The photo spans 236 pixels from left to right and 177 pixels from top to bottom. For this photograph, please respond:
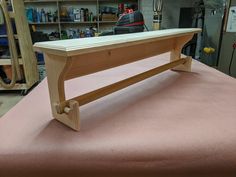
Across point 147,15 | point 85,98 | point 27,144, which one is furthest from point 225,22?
point 27,144

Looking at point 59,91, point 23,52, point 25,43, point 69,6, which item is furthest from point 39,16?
point 59,91

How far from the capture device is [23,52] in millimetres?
2846

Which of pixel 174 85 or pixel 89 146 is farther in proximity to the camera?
pixel 174 85

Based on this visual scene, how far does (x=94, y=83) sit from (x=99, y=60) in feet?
1.10

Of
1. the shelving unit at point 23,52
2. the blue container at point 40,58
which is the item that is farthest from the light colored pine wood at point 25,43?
the blue container at point 40,58

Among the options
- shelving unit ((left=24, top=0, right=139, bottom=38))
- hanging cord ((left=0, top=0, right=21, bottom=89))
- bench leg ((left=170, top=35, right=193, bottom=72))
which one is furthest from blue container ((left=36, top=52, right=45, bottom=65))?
bench leg ((left=170, top=35, right=193, bottom=72))

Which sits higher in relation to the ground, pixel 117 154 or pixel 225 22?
pixel 225 22

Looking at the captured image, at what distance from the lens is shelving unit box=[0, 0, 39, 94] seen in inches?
107

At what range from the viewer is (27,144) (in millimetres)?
688

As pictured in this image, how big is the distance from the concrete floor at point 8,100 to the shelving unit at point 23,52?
0.13 m

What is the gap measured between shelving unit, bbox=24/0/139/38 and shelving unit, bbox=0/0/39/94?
1.60 metres

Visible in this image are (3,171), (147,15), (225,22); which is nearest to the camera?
(3,171)

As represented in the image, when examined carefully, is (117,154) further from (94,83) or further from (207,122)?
(94,83)

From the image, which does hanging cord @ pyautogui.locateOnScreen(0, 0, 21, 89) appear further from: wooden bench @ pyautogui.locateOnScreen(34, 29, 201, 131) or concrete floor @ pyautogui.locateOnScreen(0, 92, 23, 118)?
wooden bench @ pyautogui.locateOnScreen(34, 29, 201, 131)
